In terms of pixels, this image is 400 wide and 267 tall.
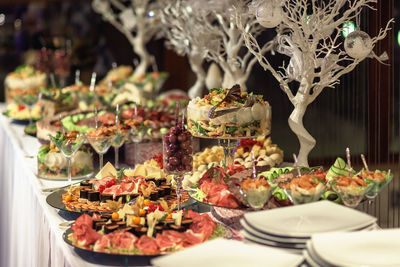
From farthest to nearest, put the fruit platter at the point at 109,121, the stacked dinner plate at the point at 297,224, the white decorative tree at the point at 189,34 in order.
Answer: the white decorative tree at the point at 189,34
the fruit platter at the point at 109,121
the stacked dinner plate at the point at 297,224

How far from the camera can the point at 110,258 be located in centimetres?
182

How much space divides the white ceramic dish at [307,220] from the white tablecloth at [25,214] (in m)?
0.54

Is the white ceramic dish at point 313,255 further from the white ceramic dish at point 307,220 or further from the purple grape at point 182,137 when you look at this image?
the purple grape at point 182,137

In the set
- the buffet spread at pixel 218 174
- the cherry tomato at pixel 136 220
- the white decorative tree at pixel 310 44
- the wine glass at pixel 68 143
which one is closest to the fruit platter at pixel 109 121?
the buffet spread at pixel 218 174

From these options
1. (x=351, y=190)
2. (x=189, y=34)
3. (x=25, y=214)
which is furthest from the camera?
(x=189, y=34)

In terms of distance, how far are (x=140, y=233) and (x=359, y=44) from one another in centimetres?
104

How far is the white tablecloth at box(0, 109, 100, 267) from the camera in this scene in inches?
85.2

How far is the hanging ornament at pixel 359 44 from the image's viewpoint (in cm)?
223

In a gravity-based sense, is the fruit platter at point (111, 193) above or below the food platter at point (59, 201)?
above

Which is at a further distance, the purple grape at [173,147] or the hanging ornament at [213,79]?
the hanging ornament at [213,79]

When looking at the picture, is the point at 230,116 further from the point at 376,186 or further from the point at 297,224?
the point at 297,224

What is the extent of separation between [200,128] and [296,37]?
522 millimetres

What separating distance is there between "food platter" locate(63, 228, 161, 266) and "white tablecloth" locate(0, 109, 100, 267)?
2cm

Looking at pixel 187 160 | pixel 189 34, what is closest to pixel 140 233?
pixel 187 160
